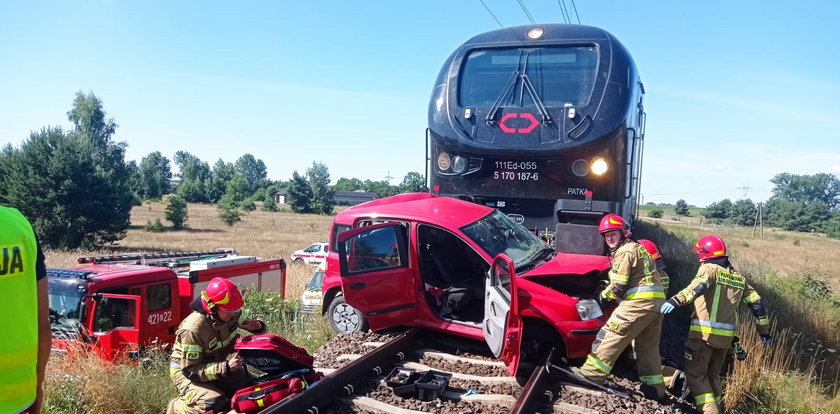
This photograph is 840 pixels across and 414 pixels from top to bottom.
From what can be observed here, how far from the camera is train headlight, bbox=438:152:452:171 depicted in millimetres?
7590

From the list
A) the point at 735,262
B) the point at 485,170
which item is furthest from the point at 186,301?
the point at 735,262

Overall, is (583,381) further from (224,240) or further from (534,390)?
(224,240)

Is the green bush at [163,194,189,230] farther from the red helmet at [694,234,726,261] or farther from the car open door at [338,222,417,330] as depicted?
the red helmet at [694,234,726,261]

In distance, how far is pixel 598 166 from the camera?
6.85 m

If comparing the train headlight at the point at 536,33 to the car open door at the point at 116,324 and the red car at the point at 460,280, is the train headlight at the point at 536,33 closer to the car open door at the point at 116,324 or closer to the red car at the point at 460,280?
the red car at the point at 460,280

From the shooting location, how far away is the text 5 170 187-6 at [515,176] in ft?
23.6

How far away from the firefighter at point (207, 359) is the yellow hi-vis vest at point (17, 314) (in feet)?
6.37

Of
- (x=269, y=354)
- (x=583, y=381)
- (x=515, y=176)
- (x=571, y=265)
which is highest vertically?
(x=515, y=176)

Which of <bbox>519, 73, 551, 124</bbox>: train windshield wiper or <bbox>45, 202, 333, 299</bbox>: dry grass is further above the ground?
<bbox>519, 73, 551, 124</bbox>: train windshield wiper

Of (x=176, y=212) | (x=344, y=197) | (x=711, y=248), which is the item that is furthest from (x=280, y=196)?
(x=711, y=248)

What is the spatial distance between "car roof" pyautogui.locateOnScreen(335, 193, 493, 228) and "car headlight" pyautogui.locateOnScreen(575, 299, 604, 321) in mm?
1478

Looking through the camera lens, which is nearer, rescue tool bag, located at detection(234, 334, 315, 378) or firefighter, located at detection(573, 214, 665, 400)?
rescue tool bag, located at detection(234, 334, 315, 378)

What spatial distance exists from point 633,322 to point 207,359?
3615 millimetres

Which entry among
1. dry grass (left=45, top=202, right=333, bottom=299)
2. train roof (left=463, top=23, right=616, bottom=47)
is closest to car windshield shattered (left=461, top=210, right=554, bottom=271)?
train roof (left=463, top=23, right=616, bottom=47)
